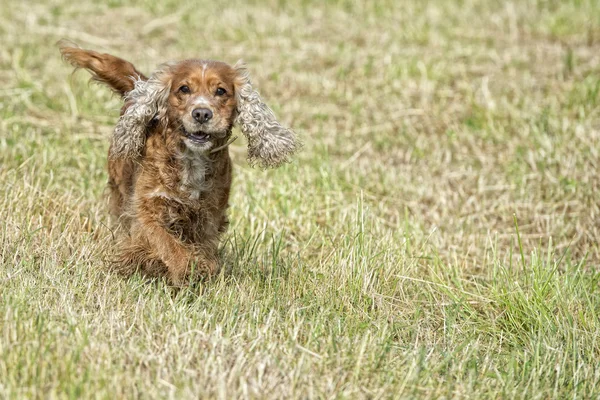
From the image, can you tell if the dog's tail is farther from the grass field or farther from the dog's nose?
the dog's nose

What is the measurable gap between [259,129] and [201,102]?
376 millimetres

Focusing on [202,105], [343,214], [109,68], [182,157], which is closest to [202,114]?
[202,105]

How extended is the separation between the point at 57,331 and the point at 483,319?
7.50ft

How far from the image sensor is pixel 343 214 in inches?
237

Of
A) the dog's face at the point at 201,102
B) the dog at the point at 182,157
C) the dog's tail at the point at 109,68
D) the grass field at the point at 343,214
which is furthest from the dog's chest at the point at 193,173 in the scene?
the dog's tail at the point at 109,68

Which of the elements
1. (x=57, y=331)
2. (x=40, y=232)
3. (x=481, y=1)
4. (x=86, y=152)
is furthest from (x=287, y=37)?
(x=57, y=331)

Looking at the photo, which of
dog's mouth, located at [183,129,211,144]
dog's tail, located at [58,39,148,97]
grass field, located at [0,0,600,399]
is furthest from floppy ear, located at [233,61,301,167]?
dog's tail, located at [58,39,148,97]

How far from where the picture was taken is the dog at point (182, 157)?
15.4 feet

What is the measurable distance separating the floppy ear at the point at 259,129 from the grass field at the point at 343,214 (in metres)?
0.57

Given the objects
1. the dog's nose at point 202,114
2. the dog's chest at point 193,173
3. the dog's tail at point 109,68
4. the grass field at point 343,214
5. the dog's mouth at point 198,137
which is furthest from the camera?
the dog's tail at point 109,68

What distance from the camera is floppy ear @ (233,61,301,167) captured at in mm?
4801

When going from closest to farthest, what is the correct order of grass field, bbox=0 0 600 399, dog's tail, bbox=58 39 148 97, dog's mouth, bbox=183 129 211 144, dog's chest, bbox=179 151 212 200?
1. grass field, bbox=0 0 600 399
2. dog's mouth, bbox=183 129 211 144
3. dog's chest, bbox=179 151 212 200
4. dog's tail, bbox=58 39 148 97

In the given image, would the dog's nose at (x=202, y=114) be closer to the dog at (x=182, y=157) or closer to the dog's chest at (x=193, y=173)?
the dog at (x=182, y=157)

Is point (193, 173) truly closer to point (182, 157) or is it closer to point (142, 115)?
point (182, 157)
